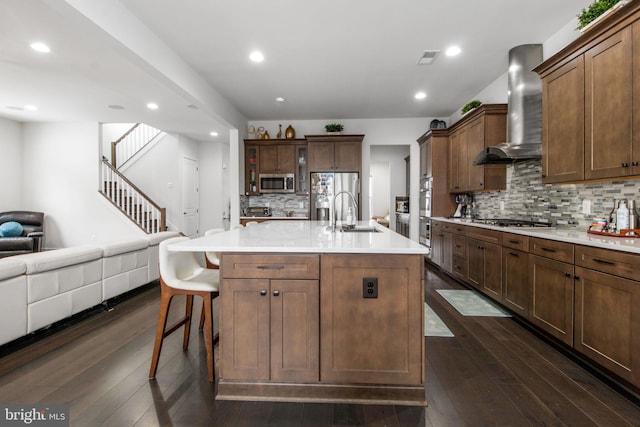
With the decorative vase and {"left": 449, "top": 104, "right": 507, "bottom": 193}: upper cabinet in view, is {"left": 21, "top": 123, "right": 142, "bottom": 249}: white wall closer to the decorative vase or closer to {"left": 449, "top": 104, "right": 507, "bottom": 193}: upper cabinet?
the decorative vase

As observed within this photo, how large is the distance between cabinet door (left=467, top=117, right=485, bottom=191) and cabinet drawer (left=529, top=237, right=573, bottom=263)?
5.47 feet

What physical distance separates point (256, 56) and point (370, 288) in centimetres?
313

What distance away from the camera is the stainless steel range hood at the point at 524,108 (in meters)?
3.26

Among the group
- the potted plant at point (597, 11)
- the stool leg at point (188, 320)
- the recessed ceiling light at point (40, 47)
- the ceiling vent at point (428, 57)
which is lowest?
the stool leg at point (188, 320)

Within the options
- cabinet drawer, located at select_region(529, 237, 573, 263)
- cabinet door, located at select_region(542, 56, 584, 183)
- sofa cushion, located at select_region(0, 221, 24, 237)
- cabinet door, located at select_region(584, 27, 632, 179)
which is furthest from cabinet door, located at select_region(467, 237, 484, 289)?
sofa cushion, located at select_region(0, 221, 24, 237)

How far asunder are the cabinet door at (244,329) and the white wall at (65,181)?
5.95 metres

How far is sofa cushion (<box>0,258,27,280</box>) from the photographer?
2220 millimetres

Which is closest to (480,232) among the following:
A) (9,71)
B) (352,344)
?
(352,344)

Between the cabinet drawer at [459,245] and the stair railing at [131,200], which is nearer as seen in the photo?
the cabinet drawer at [459,245]

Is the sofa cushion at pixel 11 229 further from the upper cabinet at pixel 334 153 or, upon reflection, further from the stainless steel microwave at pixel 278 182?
the upper cabinet at pixel 334 153

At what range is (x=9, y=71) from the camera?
3.89 m

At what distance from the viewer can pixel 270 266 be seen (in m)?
1.75

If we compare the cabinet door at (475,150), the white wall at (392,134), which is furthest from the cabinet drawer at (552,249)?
the white wall at (392,134)

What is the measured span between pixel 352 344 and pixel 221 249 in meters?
0.91
